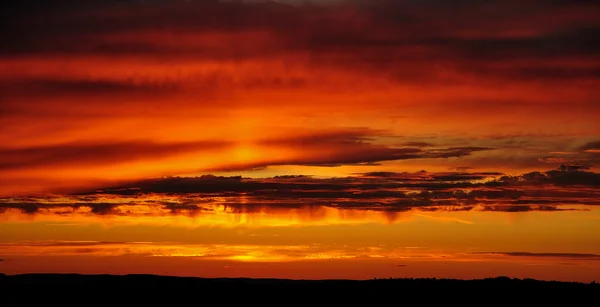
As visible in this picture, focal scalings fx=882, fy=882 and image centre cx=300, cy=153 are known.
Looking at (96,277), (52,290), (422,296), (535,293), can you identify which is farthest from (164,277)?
(535,293)

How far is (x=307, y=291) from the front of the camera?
92625 millimetres

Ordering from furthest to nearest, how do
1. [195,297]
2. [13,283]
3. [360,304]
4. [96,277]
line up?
[96,277]
[13,283]
[195,297]
[360,304]

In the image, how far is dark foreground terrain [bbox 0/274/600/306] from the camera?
85438 millimetres

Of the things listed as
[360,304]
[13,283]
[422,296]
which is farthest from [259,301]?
[13,283]

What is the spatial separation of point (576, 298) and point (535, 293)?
151 inches

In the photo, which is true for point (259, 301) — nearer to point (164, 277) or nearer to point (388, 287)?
point (388, 287)

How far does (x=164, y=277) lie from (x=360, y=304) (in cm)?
2987

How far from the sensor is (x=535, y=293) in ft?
281

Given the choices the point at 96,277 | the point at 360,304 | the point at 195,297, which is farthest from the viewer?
the point at 96,277

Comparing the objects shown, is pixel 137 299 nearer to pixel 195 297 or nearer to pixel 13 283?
pixel 195 297

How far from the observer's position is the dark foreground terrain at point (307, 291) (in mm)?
85438

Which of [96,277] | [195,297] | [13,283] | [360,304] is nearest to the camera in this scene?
[360,304]

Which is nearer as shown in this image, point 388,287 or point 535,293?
point 535,293

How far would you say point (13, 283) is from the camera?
323 ft
